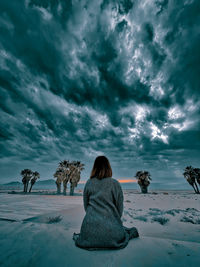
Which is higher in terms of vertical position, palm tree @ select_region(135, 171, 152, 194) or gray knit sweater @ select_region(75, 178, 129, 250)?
palm tree @ select_region(135, 171, 152, 194)

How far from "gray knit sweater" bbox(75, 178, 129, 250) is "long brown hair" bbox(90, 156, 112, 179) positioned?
136 mm

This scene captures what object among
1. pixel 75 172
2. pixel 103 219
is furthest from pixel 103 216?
pixel 75 172

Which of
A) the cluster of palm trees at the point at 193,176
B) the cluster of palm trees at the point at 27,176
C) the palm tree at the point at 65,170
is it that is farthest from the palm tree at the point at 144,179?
the cluster of palm trees at the point at 27,176

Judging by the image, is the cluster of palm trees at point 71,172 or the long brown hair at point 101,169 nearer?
the long brown hair at point 101,169

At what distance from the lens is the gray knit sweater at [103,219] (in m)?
2.38

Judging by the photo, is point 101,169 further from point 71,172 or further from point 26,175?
point 26,175

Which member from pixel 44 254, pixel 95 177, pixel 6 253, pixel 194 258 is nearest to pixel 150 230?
pixel 194 258

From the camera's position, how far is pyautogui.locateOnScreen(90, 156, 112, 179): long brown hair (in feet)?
9.46

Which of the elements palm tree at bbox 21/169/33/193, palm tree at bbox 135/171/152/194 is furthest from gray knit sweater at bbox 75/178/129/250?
palm tree at bbox 21/169/33/193

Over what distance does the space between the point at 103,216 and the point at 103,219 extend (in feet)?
0.19

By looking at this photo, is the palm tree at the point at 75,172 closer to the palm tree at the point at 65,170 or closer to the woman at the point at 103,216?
the palm tree at the point at 65,170

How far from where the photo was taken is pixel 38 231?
358 centimetres

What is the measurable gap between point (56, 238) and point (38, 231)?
2.89 feet

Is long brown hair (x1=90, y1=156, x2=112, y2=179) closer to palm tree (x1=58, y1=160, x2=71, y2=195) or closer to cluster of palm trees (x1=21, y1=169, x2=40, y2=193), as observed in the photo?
palm tree (x1=58, y1=160, x2=71, y2=195)
